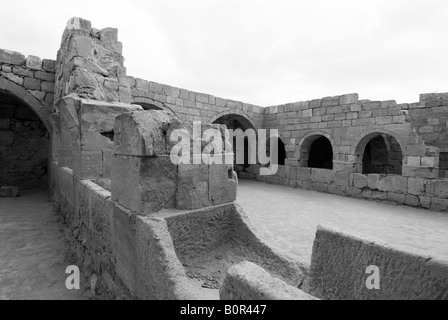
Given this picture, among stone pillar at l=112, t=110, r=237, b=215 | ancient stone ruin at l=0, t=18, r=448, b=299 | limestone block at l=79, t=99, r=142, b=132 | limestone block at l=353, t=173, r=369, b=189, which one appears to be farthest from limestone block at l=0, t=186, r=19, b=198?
limestone block at l=353, t=173, r=369, b=189

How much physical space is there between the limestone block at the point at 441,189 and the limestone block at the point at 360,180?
1625 mm

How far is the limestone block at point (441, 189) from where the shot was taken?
6.22 m

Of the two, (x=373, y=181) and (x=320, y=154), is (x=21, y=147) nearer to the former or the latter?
(x=373, y=181)

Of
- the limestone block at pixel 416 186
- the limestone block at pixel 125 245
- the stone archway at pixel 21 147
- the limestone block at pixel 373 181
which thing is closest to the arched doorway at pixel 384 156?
the limestone block at pixel 373 181

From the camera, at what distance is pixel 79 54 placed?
4.13 meters

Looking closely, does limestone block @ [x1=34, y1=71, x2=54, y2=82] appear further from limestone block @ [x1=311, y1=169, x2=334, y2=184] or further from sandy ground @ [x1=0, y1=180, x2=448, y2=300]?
limestone block @ [x1=311, y1=169, x2=334, y2=184]

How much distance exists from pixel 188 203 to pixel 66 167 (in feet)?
12.7

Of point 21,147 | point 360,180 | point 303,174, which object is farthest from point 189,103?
point 360,180

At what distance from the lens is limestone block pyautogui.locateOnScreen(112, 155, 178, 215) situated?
6.20ft

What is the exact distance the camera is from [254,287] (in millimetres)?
1033

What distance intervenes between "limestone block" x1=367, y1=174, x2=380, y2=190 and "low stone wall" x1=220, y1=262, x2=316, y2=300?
7.58 m

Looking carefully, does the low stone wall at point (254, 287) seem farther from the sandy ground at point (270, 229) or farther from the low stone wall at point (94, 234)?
the low stone wall at point (94, 234)
